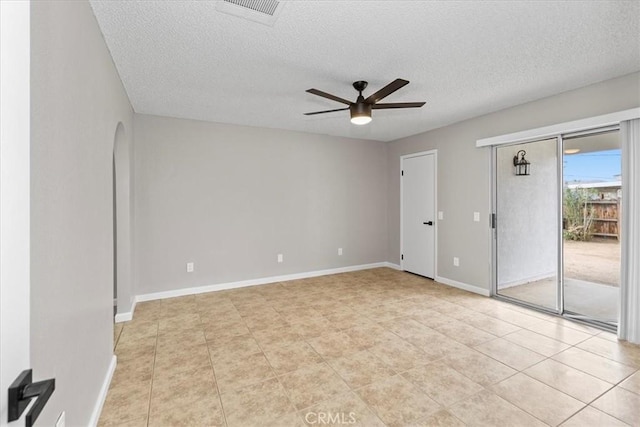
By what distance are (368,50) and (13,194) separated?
242 cm

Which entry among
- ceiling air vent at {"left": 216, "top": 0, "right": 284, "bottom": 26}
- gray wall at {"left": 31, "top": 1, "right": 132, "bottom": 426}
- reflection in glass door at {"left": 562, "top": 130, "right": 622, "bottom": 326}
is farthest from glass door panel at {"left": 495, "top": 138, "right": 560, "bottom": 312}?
gray wall at {"left": 31, "top": 1, "right": 132, "bottom": 426}

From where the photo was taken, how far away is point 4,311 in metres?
0.63

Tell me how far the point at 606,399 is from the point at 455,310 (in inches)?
63.6

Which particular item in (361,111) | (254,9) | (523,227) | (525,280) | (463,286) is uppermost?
(254,9)

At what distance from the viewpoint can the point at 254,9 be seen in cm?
190

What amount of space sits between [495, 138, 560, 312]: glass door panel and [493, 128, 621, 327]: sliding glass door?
0.01 m

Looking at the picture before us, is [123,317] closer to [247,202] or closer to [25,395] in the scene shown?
[247,202]

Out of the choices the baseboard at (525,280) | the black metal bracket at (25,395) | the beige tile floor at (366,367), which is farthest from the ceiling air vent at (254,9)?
the baseboard at (525,280)

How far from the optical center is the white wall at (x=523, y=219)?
13.3 feet

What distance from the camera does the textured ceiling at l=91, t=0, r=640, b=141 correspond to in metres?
1.93

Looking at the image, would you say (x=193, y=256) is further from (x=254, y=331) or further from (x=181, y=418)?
(x=181, y=418)

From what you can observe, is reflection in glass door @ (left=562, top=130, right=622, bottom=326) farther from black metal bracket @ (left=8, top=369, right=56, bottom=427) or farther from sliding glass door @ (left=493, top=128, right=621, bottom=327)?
black metal bracket @ (left=8, top=369, right=56, bottom=427)


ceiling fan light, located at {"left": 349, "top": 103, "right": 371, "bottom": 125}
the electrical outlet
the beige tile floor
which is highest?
ceiling fan light, located at {"left": 349, "top": 103, "right": 371, "bottom": 125}

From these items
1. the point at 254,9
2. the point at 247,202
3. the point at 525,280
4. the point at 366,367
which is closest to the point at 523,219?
the point at 525,280
